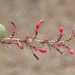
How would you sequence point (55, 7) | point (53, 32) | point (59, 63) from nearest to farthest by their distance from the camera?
point (59, 63), point (53, 32), point (55, 7)

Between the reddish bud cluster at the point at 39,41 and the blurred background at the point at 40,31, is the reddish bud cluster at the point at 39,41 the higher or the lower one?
the higher one

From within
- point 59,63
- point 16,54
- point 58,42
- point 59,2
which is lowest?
point 59,63

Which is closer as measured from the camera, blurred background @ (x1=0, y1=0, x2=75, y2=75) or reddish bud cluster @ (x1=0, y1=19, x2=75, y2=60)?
reddish bud cluster @ (x1=0, y1=19, x2=75, y2=60)

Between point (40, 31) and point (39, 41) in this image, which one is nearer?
point (39, 41)

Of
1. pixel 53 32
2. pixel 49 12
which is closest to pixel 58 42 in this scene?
pixel 53 32

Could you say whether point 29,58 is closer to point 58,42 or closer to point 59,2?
point 59,2

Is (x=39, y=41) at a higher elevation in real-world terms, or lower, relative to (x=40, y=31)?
higher

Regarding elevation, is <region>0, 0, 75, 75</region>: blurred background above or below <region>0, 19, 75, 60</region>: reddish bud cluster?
below

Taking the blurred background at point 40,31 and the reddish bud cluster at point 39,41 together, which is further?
the blurred background at point 40,31
